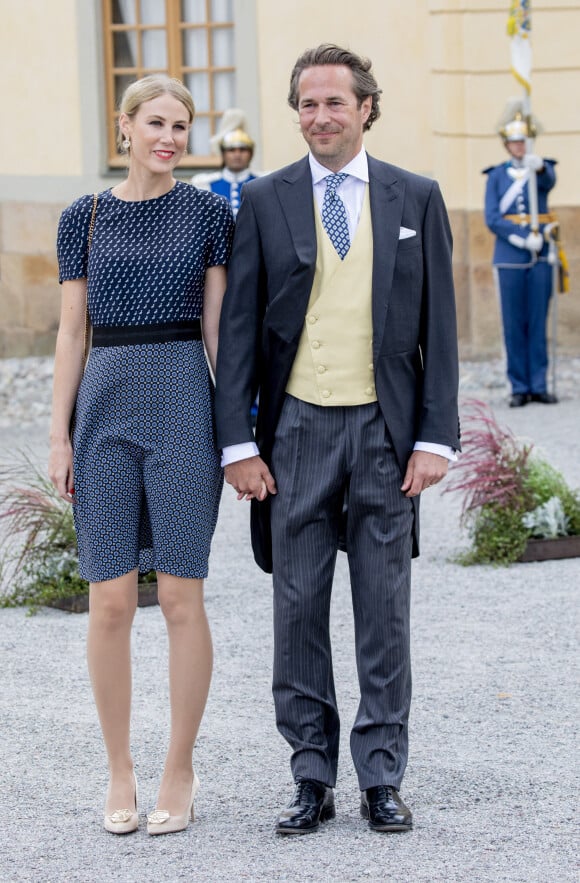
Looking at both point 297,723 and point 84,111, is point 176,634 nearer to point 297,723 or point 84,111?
point 297,723

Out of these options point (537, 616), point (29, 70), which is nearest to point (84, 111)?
point (29, 70)

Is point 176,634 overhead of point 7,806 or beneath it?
overhead

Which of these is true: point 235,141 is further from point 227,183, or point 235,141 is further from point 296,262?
point 296,262

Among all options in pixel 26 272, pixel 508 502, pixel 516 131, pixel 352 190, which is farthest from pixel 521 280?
pixel 352 190

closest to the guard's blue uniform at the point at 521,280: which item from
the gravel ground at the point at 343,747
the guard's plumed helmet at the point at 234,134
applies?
the guard's plumed helmet at the point at 234,134

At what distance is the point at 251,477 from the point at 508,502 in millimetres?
3182

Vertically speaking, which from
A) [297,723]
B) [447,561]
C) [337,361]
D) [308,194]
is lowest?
[447,561]

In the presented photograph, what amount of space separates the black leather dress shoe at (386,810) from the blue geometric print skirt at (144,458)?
0.69 m

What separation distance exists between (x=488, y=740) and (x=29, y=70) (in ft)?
37.5

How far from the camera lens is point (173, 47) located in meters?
15.2

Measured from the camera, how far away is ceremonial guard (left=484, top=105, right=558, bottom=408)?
11828 millimetres

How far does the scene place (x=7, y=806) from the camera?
429cm

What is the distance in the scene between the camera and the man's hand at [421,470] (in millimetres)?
4000

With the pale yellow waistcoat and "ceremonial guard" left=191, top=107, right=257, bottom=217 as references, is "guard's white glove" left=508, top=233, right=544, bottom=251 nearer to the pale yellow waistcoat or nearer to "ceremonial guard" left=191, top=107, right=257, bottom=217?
"ceremonial guard" left=191, top=107, right=257, bottom=217
